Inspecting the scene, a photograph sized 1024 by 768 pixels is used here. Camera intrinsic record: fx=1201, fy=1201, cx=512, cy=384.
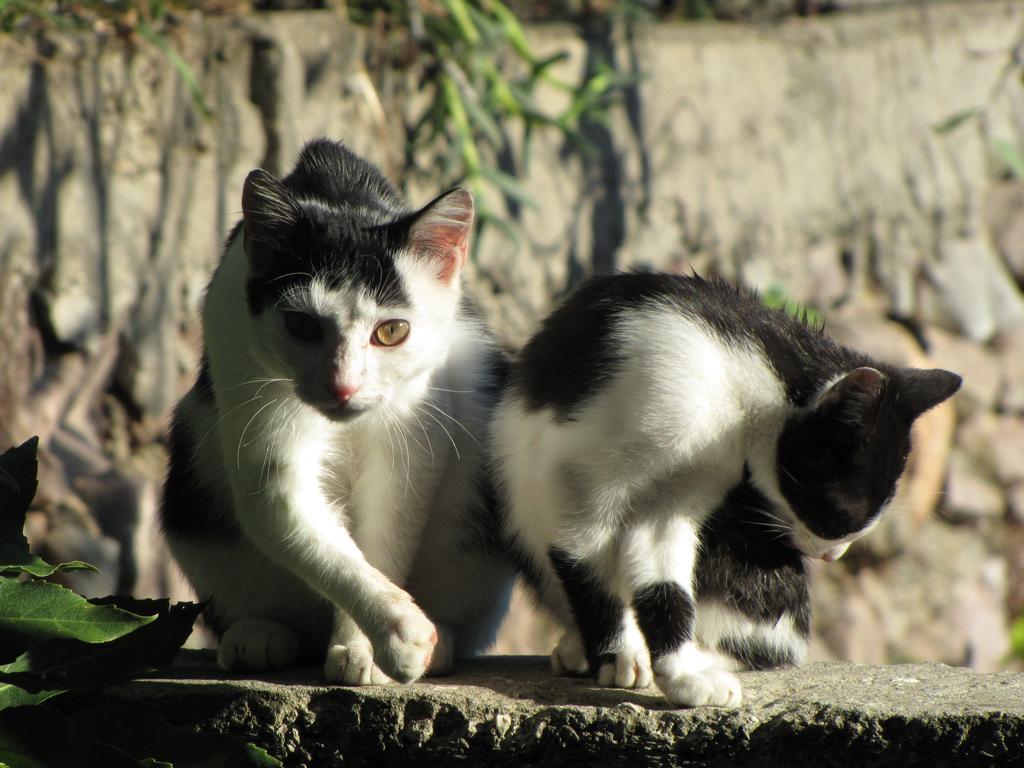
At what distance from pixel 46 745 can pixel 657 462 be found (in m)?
0.93

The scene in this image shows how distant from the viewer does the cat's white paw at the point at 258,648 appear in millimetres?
1986

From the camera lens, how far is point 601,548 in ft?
5.69

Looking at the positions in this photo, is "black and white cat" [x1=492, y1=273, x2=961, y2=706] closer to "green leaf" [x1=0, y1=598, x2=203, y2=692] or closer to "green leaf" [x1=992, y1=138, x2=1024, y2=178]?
"green leaf" [x1=0, y1=598, x2=203, y2=692]

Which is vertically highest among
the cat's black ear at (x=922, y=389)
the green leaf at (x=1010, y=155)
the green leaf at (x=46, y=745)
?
the green leaf at (x=1010, y=155)

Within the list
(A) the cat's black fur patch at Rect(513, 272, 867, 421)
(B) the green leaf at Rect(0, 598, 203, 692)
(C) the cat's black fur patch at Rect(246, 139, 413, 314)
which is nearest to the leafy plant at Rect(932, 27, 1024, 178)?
(A) the cat's black fur patch at Rect(513, 272, 867, 421)

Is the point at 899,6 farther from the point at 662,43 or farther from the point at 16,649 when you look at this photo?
the point at 16,649

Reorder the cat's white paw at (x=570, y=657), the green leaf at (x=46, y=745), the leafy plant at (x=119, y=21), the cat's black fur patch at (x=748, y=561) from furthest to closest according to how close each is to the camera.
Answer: the leafy plant at (x=119, y=21)
the cat's white paw at (x=570, y=657)
the cat's black fur patch at (x=748, y=561)
the green leaf at (x=46, y=745)

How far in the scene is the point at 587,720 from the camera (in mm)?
1689

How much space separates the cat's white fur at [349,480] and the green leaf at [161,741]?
8.8 inches

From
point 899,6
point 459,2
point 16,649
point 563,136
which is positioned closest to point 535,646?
point 563,136

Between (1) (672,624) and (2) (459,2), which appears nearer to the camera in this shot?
(1) (672,624)

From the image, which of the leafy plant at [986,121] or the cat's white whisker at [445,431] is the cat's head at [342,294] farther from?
the leafy plant at [986,121]

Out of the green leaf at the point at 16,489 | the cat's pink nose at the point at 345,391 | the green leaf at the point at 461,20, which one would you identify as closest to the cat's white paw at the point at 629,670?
the cat's pink nose at the point at 345,391

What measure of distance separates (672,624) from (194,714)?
73cm
